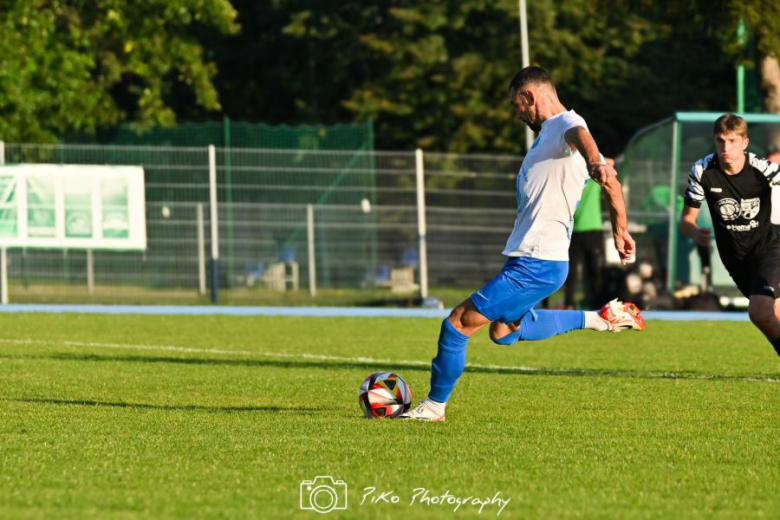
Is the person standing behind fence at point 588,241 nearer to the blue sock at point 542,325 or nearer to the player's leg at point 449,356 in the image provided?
the blue sock at point 542,325

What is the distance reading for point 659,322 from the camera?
19.2 meters

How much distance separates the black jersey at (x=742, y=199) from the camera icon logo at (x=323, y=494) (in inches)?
170

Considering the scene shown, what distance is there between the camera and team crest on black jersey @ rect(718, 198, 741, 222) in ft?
31.8

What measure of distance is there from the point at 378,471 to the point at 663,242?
1692cm

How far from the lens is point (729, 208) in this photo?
31.9 ft

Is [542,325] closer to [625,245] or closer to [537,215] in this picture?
[537,215]

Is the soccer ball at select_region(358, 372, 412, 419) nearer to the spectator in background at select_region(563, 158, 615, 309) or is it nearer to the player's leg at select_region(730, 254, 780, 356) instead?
the player's leg at select_region(730, 254, 780, 356)

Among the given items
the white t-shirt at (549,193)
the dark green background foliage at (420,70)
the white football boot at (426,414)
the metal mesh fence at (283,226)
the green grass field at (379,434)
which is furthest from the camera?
the dark green background foliage at (420,70)

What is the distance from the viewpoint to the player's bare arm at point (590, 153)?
288 inches

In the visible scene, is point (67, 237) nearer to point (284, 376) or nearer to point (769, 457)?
point (284, 376)

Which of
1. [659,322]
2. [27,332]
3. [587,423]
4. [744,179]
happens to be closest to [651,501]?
[587,423]

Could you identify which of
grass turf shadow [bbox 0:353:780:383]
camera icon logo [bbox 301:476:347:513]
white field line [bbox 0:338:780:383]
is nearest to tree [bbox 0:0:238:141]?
white field line [bbox 0:338:780:383]

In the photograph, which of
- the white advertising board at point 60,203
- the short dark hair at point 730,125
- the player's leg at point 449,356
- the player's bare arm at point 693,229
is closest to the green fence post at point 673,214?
the white advertising board at point 60,203

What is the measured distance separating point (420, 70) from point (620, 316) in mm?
30587
